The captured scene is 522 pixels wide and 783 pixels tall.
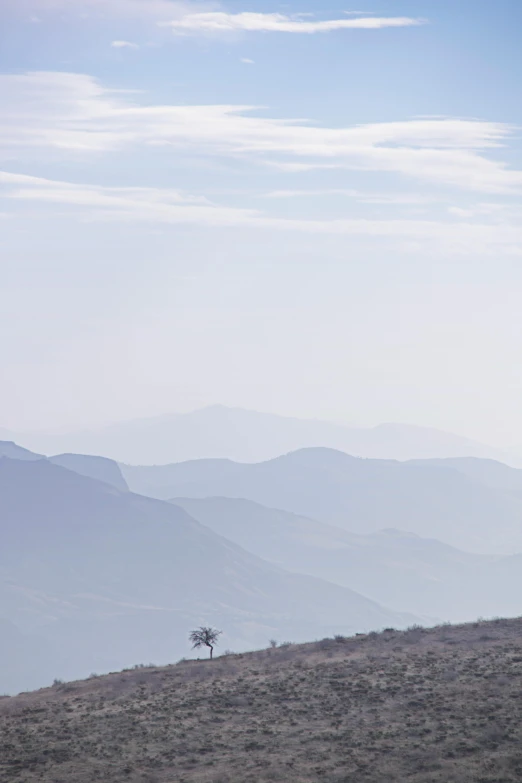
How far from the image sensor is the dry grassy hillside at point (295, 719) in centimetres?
4066

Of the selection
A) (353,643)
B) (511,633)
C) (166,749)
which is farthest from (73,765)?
(511,633)

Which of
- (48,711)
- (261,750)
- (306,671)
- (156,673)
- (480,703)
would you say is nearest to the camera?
(261,750)

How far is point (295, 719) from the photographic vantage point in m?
47.7

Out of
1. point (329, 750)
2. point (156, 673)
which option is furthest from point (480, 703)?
point (156, 673)

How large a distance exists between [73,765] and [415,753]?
14720 millimetres

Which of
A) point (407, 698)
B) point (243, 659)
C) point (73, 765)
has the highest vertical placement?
point (243, 659)

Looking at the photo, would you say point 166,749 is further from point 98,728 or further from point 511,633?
point 511,633

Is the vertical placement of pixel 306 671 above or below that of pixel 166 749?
above

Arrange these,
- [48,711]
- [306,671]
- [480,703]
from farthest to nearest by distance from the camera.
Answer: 1. [306,671]
2. [48,711]
3. [480,703]

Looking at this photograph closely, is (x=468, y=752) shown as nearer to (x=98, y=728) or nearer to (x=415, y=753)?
(x=415, y=753)

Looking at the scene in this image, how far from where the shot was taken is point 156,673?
2379 inches

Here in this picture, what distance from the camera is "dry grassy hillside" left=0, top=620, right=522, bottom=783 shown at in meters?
40.7

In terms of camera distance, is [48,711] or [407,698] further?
[48,711]

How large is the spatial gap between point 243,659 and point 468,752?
23920 millimetres
